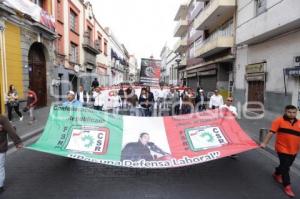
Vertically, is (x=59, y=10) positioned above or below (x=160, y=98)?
above

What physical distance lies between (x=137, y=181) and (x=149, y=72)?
47.1 ft

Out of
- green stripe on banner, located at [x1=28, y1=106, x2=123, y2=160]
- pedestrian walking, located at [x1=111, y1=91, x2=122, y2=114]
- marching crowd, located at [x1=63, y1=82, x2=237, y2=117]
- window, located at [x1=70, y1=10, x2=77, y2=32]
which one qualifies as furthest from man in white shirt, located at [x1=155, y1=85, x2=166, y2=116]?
window, located at [x1=70, y1=10, x2=77, y2=32]

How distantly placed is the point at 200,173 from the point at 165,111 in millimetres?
9313

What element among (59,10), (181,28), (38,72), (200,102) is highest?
(181,28)

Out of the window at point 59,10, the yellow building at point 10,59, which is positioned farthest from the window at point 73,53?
the yellow building at point 10,59

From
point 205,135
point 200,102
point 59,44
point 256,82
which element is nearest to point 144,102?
point 200,102

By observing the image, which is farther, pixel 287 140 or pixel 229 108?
pixel 229 108

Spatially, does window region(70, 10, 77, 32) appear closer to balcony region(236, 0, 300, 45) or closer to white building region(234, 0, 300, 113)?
white building region(234, 0, 300, 113)

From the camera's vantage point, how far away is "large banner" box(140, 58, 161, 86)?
1869 cm

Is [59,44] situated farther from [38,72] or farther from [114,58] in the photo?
[114,58]

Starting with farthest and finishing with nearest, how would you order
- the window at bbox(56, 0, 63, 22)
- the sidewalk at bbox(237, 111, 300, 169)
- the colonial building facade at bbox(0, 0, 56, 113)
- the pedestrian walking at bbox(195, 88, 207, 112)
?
1. the window at bbox(56, 0, 63, 22)
2. the pedestrian walking at bbox(195, 88, 207, 112)
3. the colonial building facade at bbox(0, 0, 56, 113)
4. the sidewalk at bbox(237, 111, 300, 169)

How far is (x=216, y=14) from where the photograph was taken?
1986 centimetres

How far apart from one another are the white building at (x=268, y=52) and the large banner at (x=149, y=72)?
5781mm

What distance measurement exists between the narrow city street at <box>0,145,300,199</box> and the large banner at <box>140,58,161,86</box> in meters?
13.0
